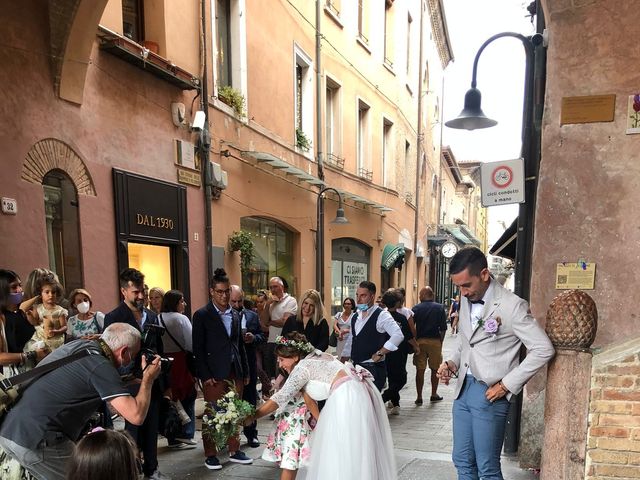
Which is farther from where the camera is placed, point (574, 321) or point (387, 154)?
point (387, 154)

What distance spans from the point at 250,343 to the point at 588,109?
3.98 m

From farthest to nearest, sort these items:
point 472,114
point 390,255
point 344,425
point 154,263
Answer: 1. point 390,255
2. point 154,263
3. point 472,114
4. point 344,425

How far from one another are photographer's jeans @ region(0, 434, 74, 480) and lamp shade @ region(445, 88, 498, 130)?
4786mm

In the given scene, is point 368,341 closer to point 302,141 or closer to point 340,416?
point 340,416

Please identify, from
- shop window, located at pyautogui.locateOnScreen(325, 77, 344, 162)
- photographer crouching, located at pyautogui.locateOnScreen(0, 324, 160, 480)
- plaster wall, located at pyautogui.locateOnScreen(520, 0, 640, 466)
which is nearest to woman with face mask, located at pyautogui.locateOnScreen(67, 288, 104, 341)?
photographer crouching, located at pyautogui.locateOnScreen(0, 324, 160, 480)

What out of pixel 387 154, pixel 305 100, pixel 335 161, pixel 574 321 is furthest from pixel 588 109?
pixel 387 154

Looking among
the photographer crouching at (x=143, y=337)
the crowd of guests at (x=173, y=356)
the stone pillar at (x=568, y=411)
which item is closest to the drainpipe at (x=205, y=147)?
the crowd of guests at (x=173, y=356)


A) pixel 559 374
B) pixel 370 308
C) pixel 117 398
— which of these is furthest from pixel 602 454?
pixel 370 308

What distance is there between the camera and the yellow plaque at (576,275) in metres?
3.91

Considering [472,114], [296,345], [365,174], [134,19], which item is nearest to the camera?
[296,345]

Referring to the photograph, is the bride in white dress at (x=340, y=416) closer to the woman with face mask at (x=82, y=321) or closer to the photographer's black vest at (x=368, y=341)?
the photographer's black vest at (x=368, y=341)

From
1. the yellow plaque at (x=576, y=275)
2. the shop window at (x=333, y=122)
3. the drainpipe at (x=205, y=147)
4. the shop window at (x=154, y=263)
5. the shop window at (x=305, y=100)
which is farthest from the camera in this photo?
the shop window at (x=333, y=122)

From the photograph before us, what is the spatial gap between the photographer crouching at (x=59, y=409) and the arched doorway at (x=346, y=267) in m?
10.2

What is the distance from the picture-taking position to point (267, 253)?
983 centimetres
